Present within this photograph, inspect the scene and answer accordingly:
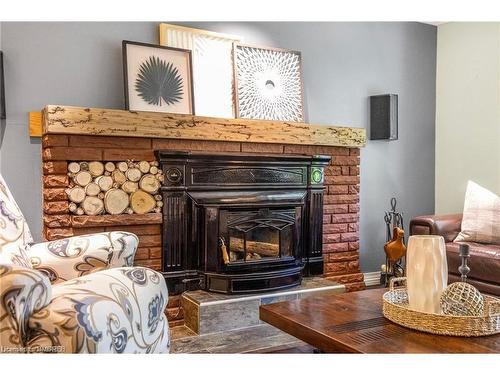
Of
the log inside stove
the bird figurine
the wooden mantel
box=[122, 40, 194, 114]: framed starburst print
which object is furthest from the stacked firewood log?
the bird figurine

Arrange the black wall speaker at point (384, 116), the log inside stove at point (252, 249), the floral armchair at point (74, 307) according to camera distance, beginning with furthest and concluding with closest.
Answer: the black wall speaker at point (384, 116) → the log inside stove at point (252, 249) → the floral armchair at point (74, 307)

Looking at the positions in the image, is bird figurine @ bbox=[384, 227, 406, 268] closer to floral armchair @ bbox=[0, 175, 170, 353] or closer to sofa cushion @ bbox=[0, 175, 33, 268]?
floral armchair @ bbox=[0, 175, 170, 353]

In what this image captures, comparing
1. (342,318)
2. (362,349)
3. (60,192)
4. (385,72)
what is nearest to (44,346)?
(362,349)

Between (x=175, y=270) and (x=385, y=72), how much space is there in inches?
98.5

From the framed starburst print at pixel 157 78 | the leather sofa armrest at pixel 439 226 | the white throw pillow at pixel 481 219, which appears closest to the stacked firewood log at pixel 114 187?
the framed starburst print at pixel 157 78

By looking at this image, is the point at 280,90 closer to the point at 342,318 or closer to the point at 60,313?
the point at 342,318

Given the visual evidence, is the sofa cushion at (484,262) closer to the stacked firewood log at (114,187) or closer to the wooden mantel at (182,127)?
Result: the wooden mantel at (182,127)

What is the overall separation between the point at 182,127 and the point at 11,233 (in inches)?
57.2

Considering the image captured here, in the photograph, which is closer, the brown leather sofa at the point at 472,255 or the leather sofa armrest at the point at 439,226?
the brown leather sofa at the point at 472,255

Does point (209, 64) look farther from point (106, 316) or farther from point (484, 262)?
point (106, 316)

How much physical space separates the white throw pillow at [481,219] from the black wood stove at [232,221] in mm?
1179

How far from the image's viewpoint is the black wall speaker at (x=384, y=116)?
12.3 feet

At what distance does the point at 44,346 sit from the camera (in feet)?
3.48
